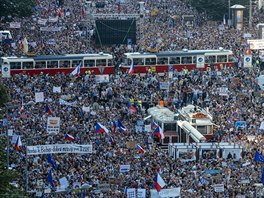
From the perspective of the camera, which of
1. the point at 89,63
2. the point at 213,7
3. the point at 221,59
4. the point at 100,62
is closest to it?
the point at 89,63

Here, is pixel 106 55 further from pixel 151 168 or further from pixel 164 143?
pixel 151 168

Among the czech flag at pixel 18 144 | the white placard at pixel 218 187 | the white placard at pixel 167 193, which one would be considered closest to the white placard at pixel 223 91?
the white placard at pixel 218 187

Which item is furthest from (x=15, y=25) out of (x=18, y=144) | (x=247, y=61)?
(x=18, y=144)

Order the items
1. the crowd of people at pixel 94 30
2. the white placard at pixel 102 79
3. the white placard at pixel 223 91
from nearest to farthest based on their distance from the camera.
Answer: the white placard at pixel 223 91 → the white placard at pixel 102 79 → the crowd of people at pixel 94 30

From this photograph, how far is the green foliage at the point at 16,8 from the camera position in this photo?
277 ft

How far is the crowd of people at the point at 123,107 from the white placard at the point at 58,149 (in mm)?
395

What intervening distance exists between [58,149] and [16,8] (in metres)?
32.9

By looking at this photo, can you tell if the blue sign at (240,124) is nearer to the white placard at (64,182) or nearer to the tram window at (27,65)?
the white placard at (64,182)

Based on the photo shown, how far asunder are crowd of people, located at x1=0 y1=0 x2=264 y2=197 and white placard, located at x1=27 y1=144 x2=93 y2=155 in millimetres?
395

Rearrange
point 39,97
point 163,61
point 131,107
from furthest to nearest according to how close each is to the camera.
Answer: point 163,61 → point 131,107 → point 39,97


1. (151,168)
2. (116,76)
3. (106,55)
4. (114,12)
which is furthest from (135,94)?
(114,12)

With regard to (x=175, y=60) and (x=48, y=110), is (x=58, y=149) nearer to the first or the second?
(x=48, y=110)

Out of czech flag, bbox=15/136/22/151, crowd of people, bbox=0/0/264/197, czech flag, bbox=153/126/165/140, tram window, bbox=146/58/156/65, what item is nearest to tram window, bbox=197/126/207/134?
crowd of people, bbox=0/0/264/197

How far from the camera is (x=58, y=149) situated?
53.1 meters
